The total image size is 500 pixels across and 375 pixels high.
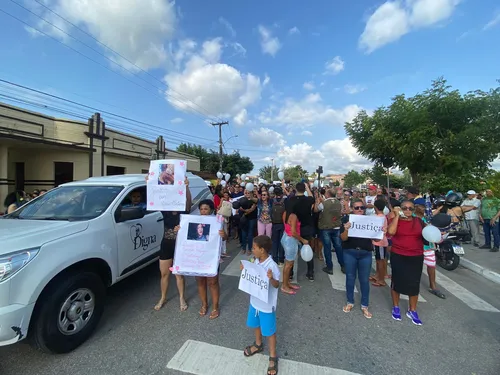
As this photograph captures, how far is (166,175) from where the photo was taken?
3520 millimetres

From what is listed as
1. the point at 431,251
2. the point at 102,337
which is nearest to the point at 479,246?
the point at 431,251

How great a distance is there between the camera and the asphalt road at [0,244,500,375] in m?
2.51

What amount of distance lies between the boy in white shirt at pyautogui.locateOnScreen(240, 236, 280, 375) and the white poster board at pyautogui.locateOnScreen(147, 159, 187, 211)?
55.4 inches

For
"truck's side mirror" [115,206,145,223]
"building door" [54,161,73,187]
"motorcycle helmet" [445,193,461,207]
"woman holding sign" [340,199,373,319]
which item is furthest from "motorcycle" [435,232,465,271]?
"building door" [54,161,73,187]

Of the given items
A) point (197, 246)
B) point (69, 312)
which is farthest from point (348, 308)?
point (69, 312)

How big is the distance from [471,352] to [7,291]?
4794 millimetres

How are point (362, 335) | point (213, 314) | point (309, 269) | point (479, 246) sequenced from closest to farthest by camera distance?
point (362, 335) → point (213, 314) → point (309, 269) → point (479, 246)

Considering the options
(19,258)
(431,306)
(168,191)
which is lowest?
(431,306)

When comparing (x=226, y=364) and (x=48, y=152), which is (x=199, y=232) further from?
(x=48, y=152)

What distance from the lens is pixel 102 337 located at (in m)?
2.91

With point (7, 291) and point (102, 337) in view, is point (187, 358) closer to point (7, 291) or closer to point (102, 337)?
point (102, 337)

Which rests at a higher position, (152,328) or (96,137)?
(96,137)

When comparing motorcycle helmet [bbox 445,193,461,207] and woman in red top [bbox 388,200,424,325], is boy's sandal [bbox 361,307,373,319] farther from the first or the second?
motorcycle helmet [bbox 445,193,461,207]

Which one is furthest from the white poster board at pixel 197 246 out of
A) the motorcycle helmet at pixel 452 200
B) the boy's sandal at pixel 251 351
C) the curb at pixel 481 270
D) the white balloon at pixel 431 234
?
the motorcycle helmet at pixel 452 200
